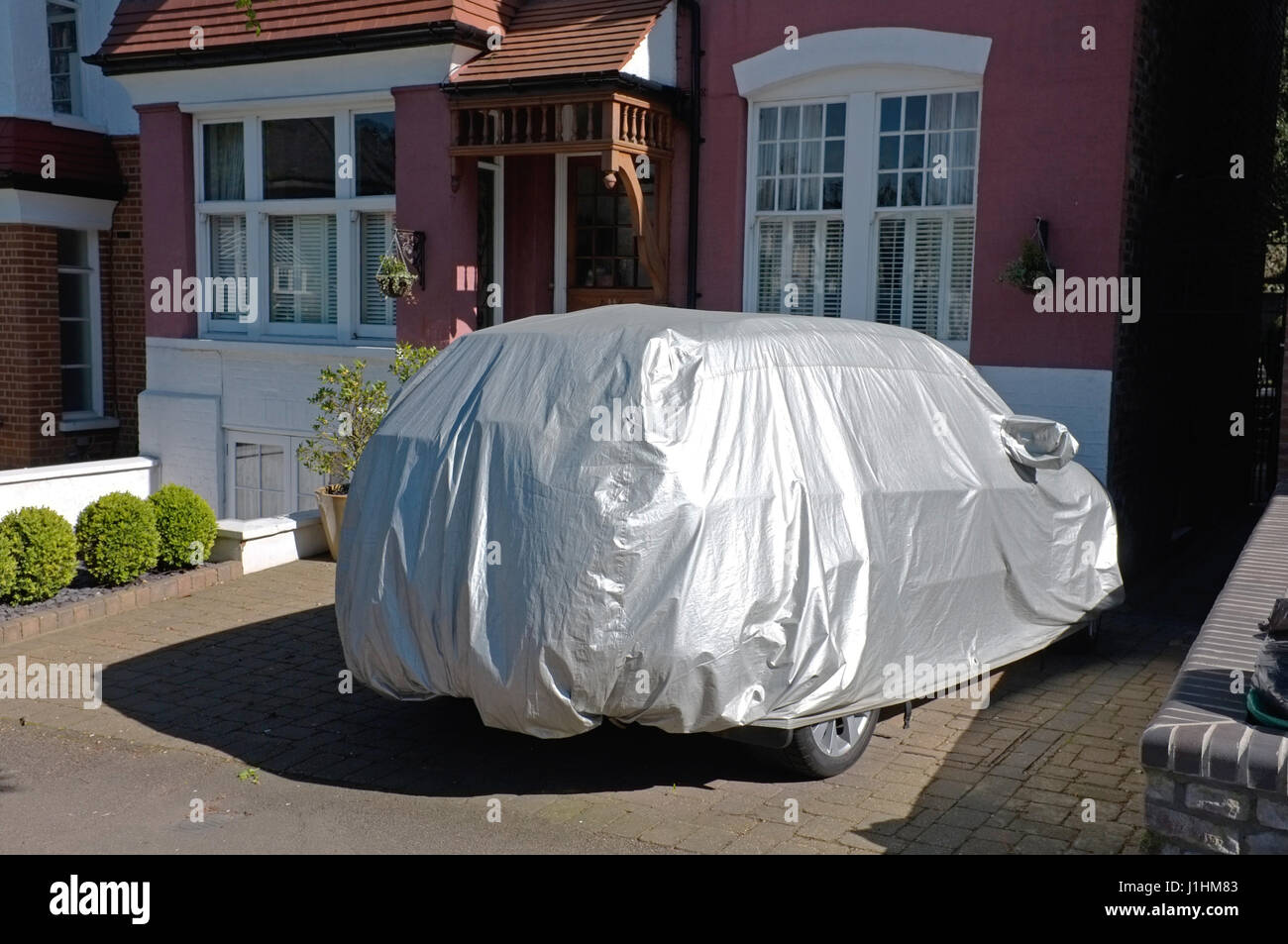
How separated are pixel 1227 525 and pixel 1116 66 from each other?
574cm

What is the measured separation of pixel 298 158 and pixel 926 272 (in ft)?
20.1

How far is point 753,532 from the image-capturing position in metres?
5.23

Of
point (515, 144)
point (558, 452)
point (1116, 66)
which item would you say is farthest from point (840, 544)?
point (515, 144)

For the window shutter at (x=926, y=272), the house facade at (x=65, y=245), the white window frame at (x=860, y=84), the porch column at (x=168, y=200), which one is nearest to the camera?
the white window frame at (x=860, y=84)

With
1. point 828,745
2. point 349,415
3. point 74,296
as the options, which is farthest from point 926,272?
point 74,296

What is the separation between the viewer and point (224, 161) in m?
12.8

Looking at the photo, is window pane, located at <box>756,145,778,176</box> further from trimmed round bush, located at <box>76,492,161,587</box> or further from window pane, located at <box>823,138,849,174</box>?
trimmed round bush, located at <box>76,492,161,587</box>

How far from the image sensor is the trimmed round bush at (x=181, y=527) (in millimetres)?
9500

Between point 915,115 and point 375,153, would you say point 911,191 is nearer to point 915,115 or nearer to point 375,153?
point 915,115

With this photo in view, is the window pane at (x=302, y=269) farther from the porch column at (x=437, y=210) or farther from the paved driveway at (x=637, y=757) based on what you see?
the paved driveway at (x=637, y=757)

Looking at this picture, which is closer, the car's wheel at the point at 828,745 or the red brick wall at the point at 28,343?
the car's wheel at the point at 828,745

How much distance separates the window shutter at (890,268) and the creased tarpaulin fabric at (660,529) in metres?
4.10

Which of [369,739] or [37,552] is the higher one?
[37,552]

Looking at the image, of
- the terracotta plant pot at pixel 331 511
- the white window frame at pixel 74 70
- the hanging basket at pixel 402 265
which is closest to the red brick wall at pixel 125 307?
the white window frame at pixel 74 70
